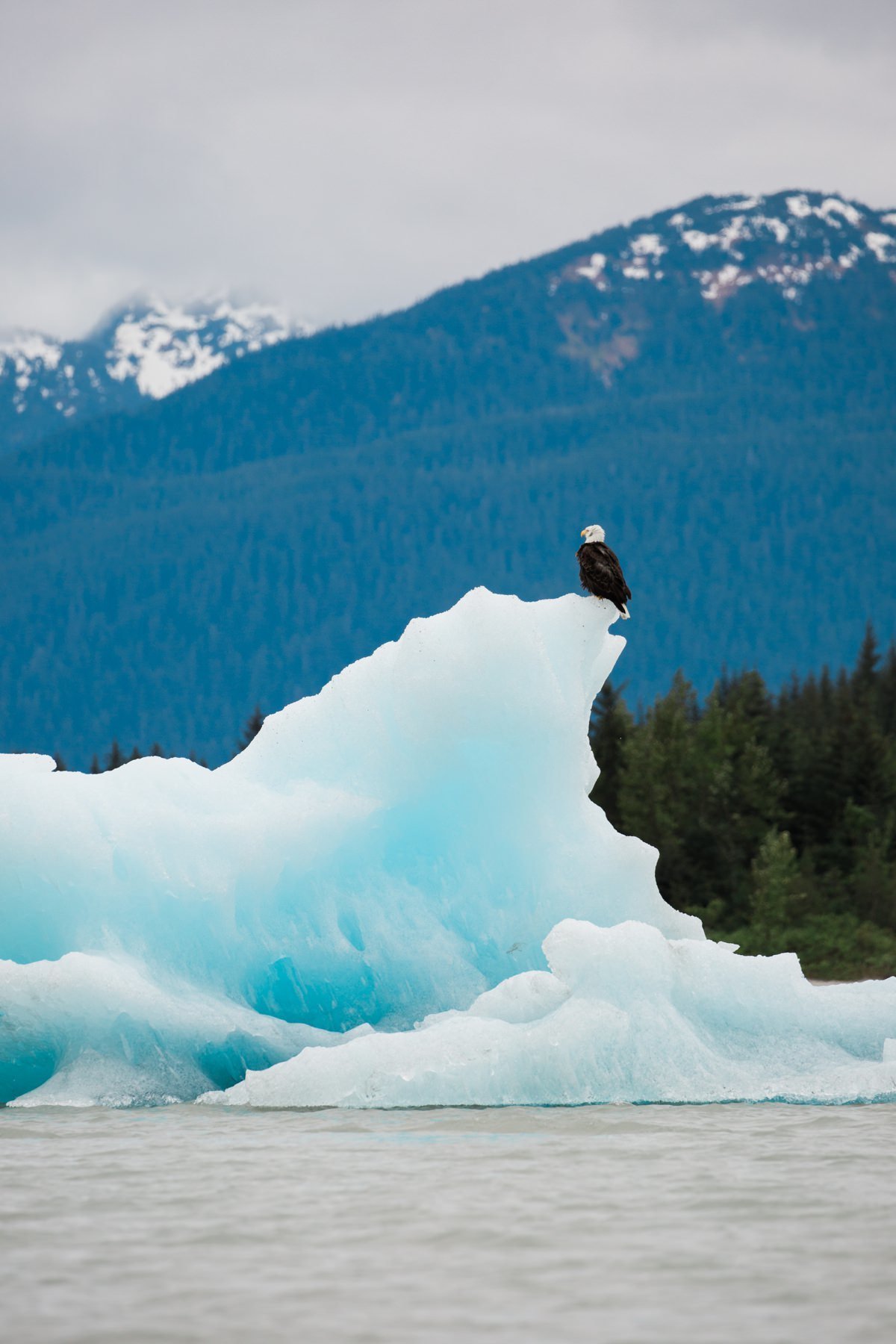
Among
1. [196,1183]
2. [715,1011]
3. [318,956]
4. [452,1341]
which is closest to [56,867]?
[318,956]

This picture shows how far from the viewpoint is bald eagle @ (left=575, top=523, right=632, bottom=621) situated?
14.6m

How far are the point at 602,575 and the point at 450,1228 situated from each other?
7366 mm

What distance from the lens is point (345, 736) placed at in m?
14.5

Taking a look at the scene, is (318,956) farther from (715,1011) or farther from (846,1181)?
(846,1181)

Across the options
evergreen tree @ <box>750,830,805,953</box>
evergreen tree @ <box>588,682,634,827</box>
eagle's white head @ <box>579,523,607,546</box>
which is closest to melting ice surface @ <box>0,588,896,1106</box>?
eagle's white head @ <box>579,523,607,546</box>

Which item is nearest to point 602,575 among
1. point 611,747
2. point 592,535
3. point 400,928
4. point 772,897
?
point 592,535

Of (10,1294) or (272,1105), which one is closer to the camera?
(10,1294)

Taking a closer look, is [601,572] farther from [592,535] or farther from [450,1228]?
[450,1228]

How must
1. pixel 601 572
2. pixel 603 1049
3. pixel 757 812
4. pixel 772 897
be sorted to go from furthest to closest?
pixel 757 812 < pixel 772 897 < pixel 601 572 < pixel 603 1049

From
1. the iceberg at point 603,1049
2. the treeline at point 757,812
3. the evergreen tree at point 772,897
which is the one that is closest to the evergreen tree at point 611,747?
the treeline at point 757,812

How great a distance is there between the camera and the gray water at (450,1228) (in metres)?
6.74

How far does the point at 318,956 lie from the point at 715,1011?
10.3 ft

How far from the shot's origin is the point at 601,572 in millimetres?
14555

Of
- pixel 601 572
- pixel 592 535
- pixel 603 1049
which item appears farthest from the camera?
pixel 592 535
